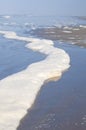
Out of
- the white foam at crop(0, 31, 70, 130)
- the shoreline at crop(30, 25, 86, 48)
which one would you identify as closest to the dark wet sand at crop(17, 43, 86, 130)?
the white foam at crop(0, 31, 70, 130)

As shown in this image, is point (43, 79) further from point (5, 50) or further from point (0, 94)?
point (5, 50)

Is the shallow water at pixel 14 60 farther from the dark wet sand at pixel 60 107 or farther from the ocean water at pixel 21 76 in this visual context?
the dark wet sand at pixel 60 107

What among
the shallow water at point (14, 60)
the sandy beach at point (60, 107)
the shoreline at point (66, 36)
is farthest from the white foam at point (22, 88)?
the shoreline at point (66, 36)

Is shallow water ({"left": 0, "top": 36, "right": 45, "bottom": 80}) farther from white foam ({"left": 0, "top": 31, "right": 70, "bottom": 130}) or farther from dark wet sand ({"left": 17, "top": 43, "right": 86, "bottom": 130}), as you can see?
dark wet sand ({"left": 17, "top": 43, "right": 86, "bottom": 130})

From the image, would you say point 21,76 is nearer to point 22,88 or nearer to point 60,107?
point 22,88

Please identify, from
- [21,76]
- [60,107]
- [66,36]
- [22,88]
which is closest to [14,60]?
[21,76]
